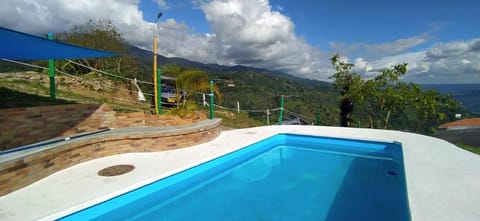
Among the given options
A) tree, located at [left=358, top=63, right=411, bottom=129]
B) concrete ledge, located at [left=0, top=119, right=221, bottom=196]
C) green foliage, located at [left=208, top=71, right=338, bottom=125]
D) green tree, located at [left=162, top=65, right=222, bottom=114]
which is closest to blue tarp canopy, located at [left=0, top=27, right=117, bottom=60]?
concrete ledge, located at [left=0, top=119, right=221, bottom=196]

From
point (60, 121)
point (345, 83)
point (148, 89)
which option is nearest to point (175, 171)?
point (60, 121)

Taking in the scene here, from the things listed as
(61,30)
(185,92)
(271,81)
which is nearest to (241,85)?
(271,81)

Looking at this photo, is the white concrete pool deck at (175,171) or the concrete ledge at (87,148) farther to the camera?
the concrete ledge at (87,148)

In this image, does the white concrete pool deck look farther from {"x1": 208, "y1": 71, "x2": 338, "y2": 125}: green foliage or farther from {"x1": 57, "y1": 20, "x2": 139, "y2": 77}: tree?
{"x1": 208, "y1": 71, "x2": 338, "y2": 125}: green foliage

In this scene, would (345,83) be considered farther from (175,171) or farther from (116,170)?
(116,170)

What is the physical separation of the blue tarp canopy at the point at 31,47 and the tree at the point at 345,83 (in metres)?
9.39

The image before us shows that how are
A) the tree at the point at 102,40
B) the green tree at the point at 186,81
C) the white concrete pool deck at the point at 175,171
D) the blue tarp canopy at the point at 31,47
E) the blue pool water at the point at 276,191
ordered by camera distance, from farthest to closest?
the tree at the point at 102,40 < the green tree at the point at 186,81 < the blue pool water at the point at 276,191 < the blue tarp canopy at the point at 31,47 < the white concrete pool deck at the point at 175,171

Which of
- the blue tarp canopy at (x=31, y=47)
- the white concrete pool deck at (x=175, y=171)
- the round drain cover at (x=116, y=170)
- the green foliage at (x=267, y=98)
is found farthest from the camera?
the green foliage at (x=267, y=98)

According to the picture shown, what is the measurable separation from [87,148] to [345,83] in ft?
32.8

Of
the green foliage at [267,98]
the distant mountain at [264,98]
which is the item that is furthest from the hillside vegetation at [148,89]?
the green foliage at [267,98]

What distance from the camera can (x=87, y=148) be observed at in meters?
4.30

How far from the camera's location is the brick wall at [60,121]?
3.76 meters

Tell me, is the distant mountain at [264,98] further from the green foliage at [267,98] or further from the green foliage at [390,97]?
the green foliage at [390,97]

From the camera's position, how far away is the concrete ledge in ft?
9.91
